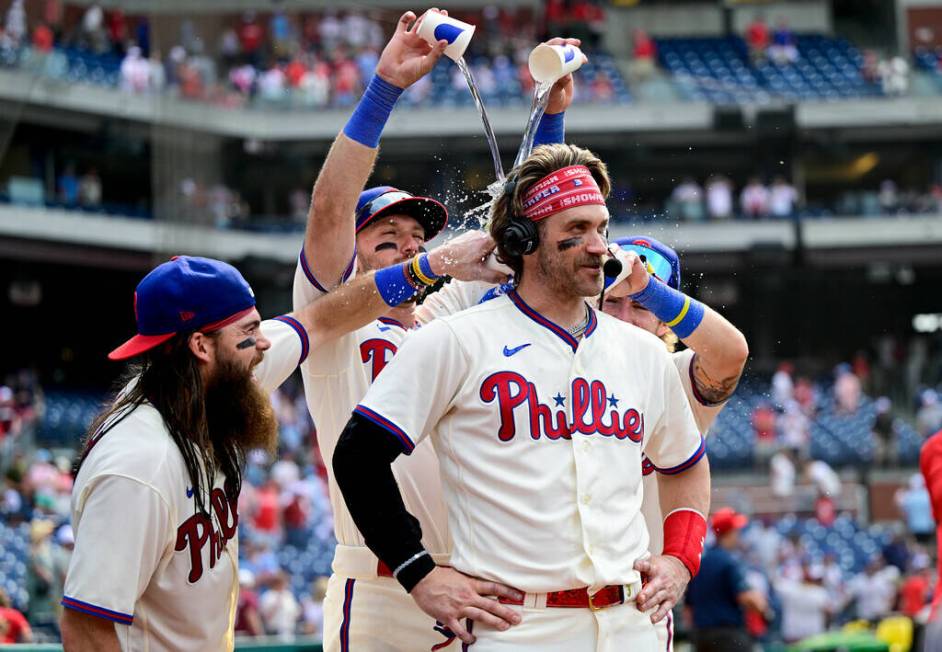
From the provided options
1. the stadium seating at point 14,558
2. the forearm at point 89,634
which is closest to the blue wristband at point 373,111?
the forearm at point 89,634

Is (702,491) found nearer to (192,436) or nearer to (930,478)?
(930,478)

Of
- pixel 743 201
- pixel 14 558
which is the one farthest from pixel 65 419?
pixel 743 201

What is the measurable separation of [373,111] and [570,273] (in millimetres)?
986

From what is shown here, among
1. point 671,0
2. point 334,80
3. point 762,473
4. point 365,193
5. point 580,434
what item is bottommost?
point 762,473

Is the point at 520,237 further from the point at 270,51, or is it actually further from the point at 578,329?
the point at 270,51

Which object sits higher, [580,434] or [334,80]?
[334,80]

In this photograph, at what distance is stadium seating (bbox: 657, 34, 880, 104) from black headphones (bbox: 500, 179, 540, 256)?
2373cm

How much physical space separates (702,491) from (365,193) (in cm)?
157

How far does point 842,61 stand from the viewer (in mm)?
30156

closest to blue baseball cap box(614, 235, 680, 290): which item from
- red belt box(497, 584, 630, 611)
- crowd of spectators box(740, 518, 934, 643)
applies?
red belt box(497, 584, 630, 611)

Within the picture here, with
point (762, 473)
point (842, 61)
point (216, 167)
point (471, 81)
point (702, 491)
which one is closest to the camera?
point (702, 491)

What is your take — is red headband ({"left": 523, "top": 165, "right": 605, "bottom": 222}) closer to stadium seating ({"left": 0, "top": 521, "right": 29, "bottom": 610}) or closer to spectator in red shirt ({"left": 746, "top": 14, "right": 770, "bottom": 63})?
stadium seating ({"left": 0, "top": 521, "right": 29, "bottom": 610})

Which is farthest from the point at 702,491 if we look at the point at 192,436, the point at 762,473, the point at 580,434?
the point at 762,473

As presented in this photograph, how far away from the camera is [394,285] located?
382 centimetres
